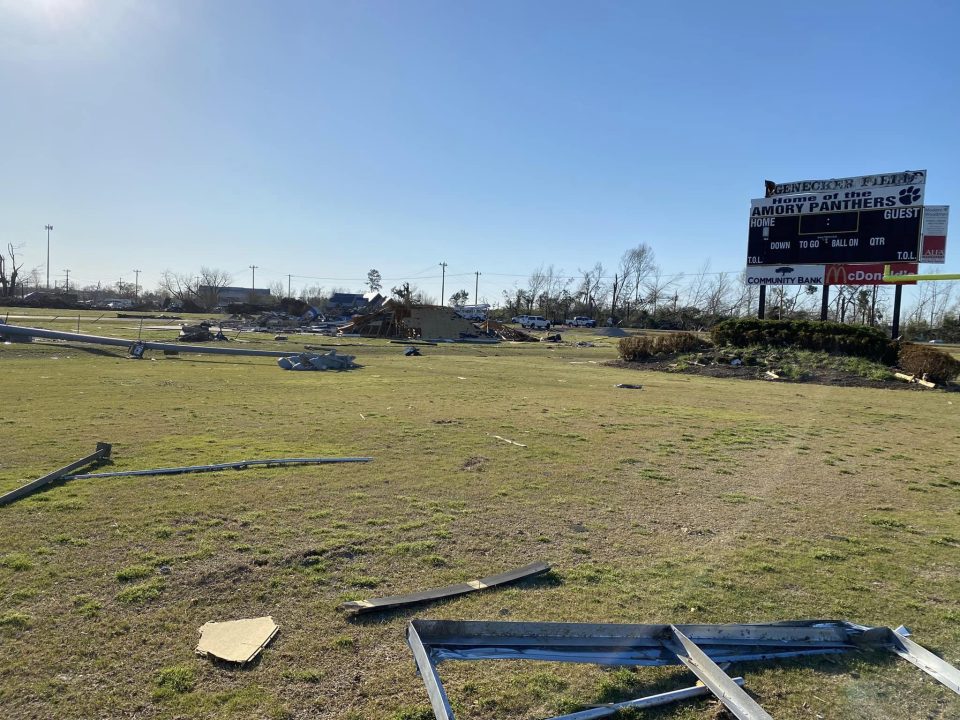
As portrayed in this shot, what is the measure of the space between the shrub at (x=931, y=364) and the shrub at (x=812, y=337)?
1.28 m

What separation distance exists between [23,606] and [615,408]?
10.8 meters

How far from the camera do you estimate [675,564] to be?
15.6 ft

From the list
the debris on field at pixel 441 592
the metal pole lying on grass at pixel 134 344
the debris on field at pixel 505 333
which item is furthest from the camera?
the debris on field at pixel 505 333

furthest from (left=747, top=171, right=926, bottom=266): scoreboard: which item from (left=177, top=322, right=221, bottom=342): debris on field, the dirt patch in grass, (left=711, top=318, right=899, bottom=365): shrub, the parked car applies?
the parked car

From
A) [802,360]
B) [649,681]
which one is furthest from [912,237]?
[649,681]

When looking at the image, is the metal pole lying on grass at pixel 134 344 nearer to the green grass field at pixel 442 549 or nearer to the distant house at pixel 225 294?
the green grass field at pixel 442 549

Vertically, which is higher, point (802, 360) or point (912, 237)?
point (912, 237)

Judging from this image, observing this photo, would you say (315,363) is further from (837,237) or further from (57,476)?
(837,237)

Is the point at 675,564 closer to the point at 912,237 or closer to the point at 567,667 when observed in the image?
the point at 567,667

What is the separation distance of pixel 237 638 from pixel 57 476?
13.2ft

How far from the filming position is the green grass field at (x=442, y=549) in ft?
10.3

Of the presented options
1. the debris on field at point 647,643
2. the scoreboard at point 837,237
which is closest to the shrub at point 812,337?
the scoreboard at point 837,237

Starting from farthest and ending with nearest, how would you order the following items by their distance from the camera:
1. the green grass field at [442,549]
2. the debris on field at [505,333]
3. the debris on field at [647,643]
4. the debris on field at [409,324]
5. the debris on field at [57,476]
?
the debris on field at [505,333], the debris on field at [409,324], the debris on field at [57,476], the debris on field at [647,643], the green grass field at [442,549]

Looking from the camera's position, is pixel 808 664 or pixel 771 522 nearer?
pixel 808 664
